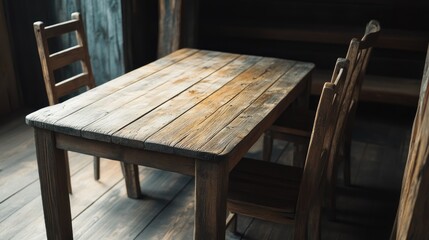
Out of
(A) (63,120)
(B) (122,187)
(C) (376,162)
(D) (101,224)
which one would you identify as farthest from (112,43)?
(C) (376,162)

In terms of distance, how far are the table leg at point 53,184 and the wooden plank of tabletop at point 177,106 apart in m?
0.29

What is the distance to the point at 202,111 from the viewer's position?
166 cm

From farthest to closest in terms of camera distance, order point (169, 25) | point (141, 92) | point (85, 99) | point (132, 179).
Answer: point (169, 25), point (132, 179), point (141, 92), point (85, 99)

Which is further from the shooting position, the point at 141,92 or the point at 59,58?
the point at 59,58

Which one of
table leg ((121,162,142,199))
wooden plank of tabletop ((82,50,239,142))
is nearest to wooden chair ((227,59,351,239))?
wooden plank of tabletop ((82,50,239,142))

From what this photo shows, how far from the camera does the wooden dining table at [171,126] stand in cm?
139

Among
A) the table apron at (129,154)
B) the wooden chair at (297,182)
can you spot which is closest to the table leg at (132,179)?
the wooden chair at (297,182)

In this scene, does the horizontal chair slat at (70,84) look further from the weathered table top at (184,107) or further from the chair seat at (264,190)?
the chair seat at (264,190)

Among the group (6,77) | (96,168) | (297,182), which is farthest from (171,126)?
(6,77)

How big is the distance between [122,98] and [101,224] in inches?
27.1

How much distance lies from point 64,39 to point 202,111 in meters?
1.90

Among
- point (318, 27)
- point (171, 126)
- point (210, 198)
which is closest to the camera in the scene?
point (210, 198)

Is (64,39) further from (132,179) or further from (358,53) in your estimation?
(358,53)

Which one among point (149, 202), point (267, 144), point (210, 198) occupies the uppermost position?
point (210, 198)
